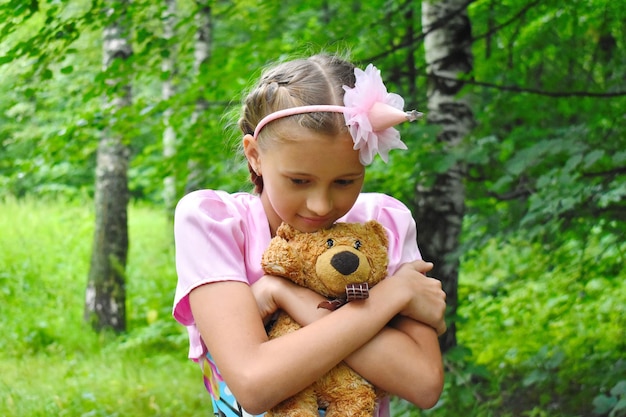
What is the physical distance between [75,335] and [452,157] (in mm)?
4895

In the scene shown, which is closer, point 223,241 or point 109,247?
point 223,241

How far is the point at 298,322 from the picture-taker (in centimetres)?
171

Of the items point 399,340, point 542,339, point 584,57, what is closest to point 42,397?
point 542,339

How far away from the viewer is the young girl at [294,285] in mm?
1640

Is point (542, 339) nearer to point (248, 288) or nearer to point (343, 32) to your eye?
point (343, 32)

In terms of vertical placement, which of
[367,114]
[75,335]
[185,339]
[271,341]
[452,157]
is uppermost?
[367,114]

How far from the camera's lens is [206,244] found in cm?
177

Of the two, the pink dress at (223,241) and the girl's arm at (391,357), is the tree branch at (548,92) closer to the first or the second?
the pink dress at (223,241)

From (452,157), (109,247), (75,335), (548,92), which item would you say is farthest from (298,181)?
(109,247)

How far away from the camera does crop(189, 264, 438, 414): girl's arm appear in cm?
160

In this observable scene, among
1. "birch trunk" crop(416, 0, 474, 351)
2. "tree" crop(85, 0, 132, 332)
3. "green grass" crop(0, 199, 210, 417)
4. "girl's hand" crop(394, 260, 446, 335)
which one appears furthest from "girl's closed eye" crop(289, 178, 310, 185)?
"tree" crop(85, 0, 132, 332)

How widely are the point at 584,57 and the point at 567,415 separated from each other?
2.89 metres

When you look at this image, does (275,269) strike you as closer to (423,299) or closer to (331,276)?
(331,276)

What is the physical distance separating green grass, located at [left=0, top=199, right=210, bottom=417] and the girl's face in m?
3.39
